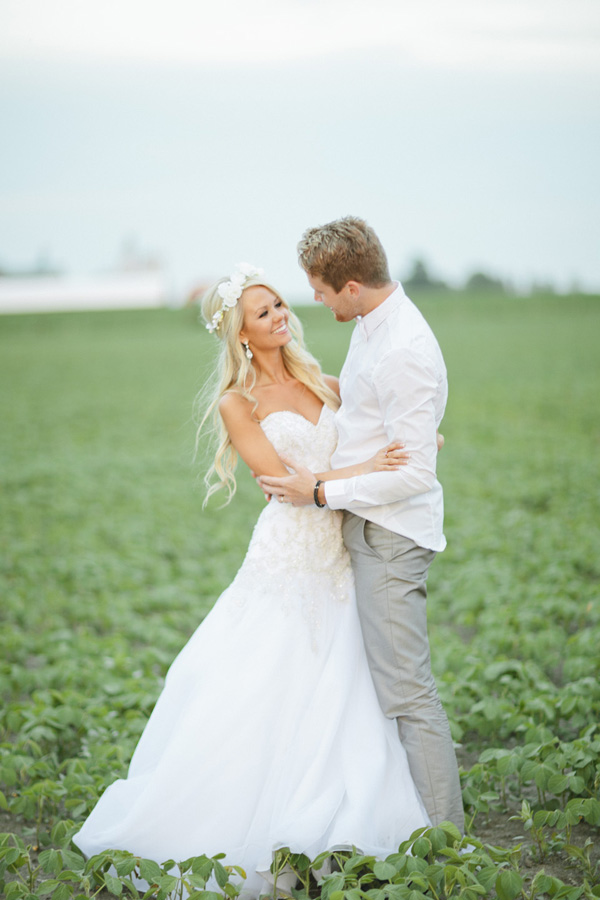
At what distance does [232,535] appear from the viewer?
891 cm

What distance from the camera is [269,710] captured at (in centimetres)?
318

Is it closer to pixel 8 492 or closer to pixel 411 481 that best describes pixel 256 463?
pixel 411 481

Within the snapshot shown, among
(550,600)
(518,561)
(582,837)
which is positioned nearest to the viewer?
(582,837)

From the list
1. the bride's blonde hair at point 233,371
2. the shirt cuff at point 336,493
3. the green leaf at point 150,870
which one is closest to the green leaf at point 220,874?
the green leaf at point 150,870

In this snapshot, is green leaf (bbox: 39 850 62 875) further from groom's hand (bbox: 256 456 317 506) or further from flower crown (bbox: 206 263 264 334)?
flower crown (bbox: 206 263 264 334)

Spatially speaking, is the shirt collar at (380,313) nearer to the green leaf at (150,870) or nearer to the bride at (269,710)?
the bride at (269,710)

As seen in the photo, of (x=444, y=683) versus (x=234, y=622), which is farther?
(x=444, y=683)

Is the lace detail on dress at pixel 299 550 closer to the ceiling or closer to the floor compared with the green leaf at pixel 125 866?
closer to the ceiling

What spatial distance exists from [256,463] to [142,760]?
1281 mm

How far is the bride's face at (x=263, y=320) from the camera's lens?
3.62 meters

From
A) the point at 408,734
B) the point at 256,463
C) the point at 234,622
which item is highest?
the point at 256,463

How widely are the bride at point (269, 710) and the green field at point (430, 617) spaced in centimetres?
20

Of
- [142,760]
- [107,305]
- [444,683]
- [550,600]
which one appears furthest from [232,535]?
[107,305]

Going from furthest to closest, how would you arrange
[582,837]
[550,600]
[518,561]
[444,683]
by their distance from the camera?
[518,561]
[550,600]
[444,683]
[582,837]
